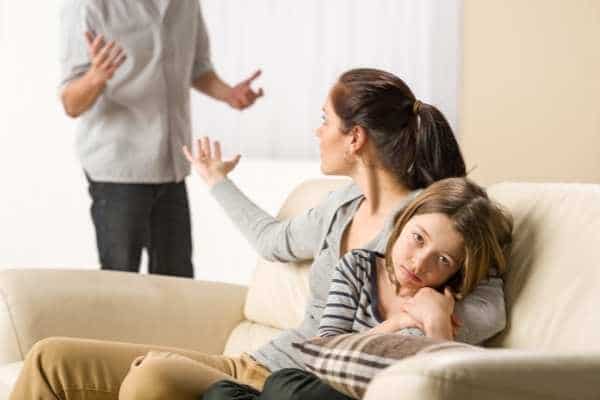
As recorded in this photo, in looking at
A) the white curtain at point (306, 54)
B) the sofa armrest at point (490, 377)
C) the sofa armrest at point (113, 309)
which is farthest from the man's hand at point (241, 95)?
the sofa armrest at point (490, 377)

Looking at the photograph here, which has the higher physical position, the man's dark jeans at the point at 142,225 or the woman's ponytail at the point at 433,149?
the woman's ponytail at the point at 433,149

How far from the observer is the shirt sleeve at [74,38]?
3.22 m

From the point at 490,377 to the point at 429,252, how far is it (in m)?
0.60

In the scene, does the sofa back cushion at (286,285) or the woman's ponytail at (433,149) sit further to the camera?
Answer: the sofa back cushion at (286,285)

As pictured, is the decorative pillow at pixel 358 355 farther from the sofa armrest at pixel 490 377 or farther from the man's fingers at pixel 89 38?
the man's fingers at pixel 89 38

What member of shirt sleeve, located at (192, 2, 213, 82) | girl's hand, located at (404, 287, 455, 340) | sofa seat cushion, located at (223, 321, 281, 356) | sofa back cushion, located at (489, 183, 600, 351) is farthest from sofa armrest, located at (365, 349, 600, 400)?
shirt sleeve, located at (192, 2, 213, 82)

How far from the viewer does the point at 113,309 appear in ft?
8.66

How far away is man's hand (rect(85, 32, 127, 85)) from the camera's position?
3105 millimetres

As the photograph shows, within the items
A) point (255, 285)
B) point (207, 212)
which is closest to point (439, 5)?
point (207, 212)

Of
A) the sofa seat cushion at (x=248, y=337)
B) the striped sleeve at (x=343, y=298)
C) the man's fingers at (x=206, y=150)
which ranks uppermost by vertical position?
the man's fingers at (x=206, y=150)

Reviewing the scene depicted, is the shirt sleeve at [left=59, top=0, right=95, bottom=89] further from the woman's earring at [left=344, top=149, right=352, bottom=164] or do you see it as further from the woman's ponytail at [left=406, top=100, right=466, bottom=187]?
the woman's ponytail at [left=406, top=100, right=466, bottom=187]

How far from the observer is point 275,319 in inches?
105

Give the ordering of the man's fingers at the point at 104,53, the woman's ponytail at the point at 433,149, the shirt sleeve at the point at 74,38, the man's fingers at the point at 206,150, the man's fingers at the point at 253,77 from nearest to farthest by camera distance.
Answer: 1. the woman's ponytail at the point at 433,149
2. the man's fingers at the point at 206,150
3. the man's fingers at the point at 104,53
4. the shirt sleeve at the point at 74,38
5. the man's fingers at the point at 253,77

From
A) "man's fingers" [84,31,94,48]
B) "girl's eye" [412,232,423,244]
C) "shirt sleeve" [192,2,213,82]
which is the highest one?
"man's fingers" [84,31,94,48]
